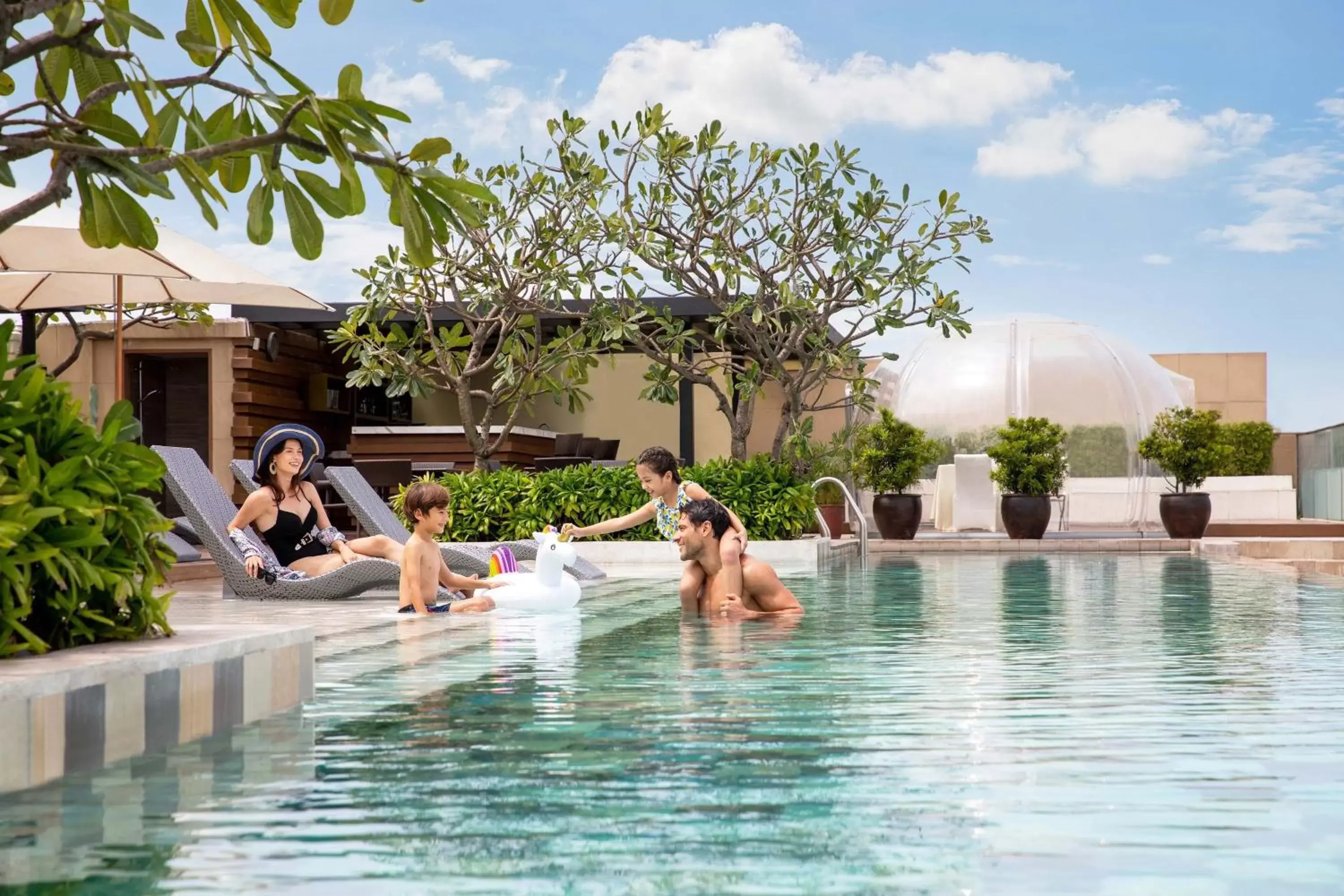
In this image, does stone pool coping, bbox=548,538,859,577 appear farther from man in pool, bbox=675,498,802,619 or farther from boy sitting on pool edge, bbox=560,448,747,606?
man in pool, bbox=675,498,802,619

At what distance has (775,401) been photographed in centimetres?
2277

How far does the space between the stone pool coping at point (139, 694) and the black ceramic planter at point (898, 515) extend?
15.0 m

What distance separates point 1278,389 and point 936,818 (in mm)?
40515

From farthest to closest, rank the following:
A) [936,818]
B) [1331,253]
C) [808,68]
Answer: [1331,253] → [808,68] → [936,818]

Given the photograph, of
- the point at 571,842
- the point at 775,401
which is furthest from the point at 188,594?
the point at 775,401

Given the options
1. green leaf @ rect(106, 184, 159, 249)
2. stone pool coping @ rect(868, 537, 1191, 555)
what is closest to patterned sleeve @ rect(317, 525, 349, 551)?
green leaf @ rect(106, 184, 159, 249)

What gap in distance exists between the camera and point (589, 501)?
45.6ft

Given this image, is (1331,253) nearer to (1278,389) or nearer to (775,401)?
(1278,389)

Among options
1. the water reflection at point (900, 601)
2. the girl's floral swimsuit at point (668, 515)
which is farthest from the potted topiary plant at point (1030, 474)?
the girl's floral swimsuit at point (668, 515)

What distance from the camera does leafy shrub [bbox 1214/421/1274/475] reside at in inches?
1085

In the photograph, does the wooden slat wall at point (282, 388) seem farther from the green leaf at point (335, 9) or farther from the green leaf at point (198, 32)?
the green leaf at point (335, 9)

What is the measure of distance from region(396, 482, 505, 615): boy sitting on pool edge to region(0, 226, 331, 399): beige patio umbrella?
7.06ft

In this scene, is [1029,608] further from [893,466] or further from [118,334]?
[893,466]

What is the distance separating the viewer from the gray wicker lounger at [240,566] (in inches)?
342
